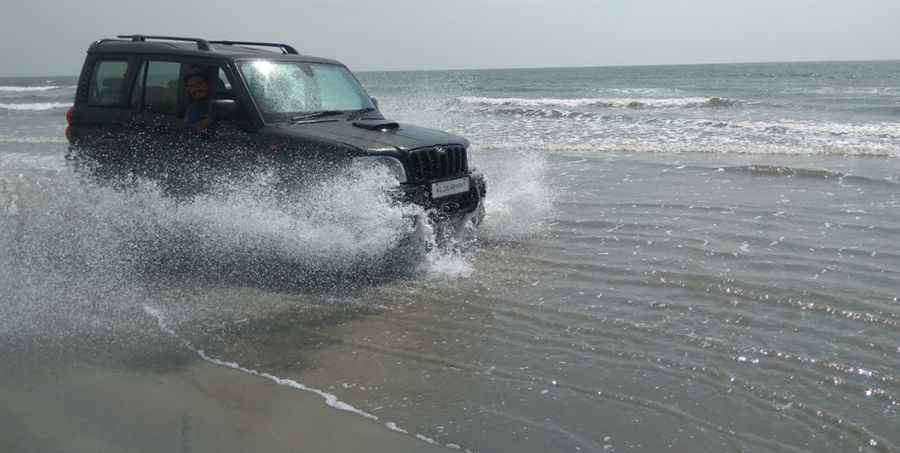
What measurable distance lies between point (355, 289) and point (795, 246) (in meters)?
4.00

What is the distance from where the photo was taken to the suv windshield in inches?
241

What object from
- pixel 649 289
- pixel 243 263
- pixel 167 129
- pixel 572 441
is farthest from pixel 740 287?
pixel 167 129

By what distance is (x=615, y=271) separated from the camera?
5996mm

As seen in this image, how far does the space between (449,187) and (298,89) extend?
63.2 inches

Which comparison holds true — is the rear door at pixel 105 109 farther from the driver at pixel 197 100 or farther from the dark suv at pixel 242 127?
the driver at pixel 197 100

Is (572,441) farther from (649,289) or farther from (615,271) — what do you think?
(615,271)

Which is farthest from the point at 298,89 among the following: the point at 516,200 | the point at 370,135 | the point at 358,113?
the point at 516,200

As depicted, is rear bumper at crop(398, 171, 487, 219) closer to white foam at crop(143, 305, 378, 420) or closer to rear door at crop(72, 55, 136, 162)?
white foam at crop(143, 305, 378, 420)

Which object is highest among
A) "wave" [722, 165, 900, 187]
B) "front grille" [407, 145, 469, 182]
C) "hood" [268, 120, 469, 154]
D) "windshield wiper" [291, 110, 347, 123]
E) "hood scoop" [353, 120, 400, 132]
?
"windshield wiper" [291, 110, 347, 123]

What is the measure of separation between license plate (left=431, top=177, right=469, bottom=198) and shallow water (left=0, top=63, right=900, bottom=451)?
0.49 m

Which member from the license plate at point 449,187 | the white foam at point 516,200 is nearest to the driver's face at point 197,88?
the license plate at point 449,187

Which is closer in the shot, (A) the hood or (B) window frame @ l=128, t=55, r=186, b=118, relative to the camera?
(A) the hood

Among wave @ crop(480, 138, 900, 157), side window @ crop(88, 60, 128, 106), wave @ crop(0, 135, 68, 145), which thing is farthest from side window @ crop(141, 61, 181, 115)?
wave @ crop(0, 135, 68, 145)

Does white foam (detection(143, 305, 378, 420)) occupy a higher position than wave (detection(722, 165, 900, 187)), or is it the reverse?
wave (detection(722, 165, 900, 187))
